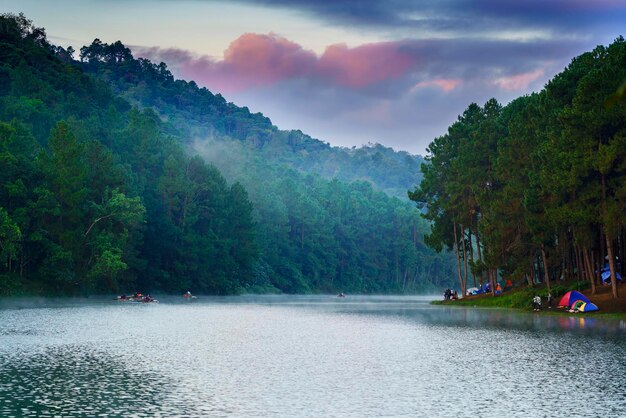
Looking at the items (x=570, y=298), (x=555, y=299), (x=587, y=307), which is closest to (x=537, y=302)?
(x=555, y=299)

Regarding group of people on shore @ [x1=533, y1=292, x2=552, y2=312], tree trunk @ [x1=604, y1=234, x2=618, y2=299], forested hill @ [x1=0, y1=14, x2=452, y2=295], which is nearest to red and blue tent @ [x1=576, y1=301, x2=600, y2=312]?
tree trunk @ [x1=604, y1=234, x2=618, y2=299]

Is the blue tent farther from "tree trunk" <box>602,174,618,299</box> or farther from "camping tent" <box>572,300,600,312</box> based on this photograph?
"tree trunk" <box>602,174,618,299</box>

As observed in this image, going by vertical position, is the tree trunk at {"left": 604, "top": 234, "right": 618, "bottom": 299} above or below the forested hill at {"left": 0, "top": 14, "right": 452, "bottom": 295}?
below

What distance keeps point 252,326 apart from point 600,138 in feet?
115

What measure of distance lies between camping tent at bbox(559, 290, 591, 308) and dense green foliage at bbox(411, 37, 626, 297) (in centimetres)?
190

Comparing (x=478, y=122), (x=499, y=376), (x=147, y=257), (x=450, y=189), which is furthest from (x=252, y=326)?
(x=147, y=257)

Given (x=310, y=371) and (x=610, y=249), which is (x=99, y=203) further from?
(x=310, y=371)

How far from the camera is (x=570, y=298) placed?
72.1 m

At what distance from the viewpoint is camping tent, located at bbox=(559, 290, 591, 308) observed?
70625 millimetres

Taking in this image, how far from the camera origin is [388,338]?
150 feet

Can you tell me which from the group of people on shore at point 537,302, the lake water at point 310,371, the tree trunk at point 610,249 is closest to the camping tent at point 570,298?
the group of people on shore at point 537,302

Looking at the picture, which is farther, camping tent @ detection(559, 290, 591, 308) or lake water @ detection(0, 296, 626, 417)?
camping tent @ detection(559, 290, 591, 308)

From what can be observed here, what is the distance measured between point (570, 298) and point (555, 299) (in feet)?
19.5

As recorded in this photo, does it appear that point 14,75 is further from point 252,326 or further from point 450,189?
point 252,326
